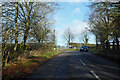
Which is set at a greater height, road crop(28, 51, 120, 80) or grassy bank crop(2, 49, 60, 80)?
grassy bank crop(2, 49, 60, 80)

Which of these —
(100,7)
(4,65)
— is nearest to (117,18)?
(100,7)

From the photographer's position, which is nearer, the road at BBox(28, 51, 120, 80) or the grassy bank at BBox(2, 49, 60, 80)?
the road at BBox(28, 51, 120, 80)

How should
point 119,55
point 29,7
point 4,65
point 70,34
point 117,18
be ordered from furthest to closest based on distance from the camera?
point 70,34 < point 29,7 < point 119,55 < point 117,18 < point 4,65

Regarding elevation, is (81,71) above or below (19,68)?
below

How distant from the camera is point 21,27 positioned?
56.6 ft

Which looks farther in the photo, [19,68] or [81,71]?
[19,68]

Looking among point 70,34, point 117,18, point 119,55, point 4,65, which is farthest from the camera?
point 70,34

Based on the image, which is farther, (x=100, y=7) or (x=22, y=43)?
(x=22, y=43)

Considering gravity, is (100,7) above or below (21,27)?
above

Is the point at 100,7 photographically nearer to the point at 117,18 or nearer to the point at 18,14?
the point at 117,18

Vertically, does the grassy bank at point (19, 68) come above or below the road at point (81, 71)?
above

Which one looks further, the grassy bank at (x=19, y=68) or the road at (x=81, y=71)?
the grassy bank at (x=19, y=68)

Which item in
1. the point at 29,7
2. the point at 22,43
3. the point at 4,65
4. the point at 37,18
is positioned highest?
the point at 29,7

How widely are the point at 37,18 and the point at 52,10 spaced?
2.33 metres
